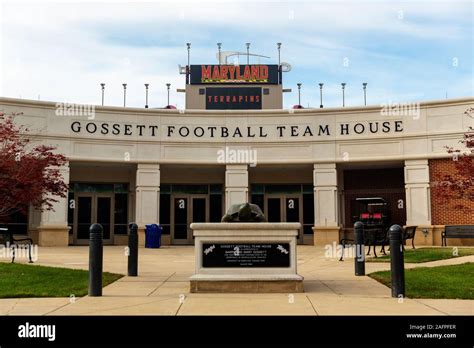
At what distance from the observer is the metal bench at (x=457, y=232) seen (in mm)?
22750

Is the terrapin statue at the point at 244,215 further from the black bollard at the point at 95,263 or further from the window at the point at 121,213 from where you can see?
the window at the point at 121,213

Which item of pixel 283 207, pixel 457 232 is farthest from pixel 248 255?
pixel 283 207

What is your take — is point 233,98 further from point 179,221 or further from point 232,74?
point 179,221

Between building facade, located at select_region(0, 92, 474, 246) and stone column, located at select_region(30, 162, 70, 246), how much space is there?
0.05 metres

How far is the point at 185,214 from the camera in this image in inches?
1096

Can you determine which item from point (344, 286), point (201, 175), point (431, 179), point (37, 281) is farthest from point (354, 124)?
point (37, 281)

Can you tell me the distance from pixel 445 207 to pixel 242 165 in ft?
31.7

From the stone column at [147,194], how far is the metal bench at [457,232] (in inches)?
522

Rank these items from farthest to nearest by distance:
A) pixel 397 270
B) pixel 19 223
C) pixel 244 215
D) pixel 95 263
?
pixel 19 223, pixel 244 215, pixel 95 263, pixel 397 270

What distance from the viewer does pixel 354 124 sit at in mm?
25844

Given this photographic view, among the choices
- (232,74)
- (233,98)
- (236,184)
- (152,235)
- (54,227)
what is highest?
(232,74)

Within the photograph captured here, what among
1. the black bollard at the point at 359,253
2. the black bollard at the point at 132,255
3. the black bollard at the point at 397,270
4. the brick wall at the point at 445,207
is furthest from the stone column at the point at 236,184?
the black bollard at the point at 397,270

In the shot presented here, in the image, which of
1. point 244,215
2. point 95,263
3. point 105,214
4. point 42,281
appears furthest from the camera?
point 105,214

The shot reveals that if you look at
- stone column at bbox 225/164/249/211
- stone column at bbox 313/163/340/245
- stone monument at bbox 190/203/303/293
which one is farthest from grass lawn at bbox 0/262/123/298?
stone column at bbox 313/163/340/245
